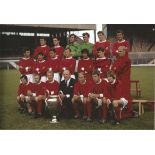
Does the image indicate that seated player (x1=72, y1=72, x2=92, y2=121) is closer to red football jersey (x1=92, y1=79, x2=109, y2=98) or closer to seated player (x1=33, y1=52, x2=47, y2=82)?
red football jersey (x1=92, y1=79, x2=109, y2=98)

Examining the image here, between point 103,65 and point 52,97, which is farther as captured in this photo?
point 103,65

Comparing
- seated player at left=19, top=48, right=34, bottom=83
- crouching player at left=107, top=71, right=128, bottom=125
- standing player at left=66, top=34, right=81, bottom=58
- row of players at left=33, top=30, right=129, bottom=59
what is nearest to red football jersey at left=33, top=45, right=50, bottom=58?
row of players at left=33, top=30, right=129, bottom=59

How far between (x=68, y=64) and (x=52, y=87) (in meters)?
0.57

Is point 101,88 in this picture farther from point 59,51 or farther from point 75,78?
point 59,51

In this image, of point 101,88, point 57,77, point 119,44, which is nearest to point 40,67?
point 57,77

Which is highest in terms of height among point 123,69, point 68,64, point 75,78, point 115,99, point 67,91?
point 68,64

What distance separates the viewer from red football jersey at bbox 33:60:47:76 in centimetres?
713

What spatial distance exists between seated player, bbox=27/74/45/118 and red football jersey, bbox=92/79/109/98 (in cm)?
92

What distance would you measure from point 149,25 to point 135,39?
3.97ft

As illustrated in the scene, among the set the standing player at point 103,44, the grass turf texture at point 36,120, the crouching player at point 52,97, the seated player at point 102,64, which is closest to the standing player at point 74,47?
the standing player at point 103,44

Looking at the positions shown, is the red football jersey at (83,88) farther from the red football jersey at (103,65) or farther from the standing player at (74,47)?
the standing player at (74,47)

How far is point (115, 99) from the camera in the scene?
6.35m

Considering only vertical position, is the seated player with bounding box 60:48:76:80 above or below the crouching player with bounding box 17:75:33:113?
above

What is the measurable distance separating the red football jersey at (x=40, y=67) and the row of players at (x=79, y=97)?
8.8 inches
